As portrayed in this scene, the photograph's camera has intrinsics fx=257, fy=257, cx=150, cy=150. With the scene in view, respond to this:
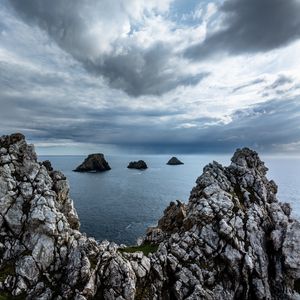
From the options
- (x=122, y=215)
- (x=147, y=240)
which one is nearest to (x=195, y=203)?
(x=147, y=240)

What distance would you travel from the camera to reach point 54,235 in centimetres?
3562

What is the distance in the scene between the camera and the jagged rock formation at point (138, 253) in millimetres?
32156

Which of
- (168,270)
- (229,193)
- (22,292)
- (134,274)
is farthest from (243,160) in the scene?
(22,292)

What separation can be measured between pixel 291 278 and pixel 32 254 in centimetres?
3761

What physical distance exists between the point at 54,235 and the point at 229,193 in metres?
31.4

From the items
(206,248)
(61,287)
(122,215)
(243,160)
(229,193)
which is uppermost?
(243,160)

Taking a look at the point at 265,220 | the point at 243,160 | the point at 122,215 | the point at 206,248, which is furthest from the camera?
the point at 122,215

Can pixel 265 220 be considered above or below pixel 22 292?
above

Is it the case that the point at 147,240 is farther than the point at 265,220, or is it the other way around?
the point at 147,240

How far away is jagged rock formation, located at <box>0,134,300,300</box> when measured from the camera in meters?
32.2

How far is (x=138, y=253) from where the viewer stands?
3762cm

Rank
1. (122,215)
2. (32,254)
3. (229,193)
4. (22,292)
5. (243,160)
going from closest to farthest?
(22,292) → (32,254) → (229,193) → (243,160) → (122,215)

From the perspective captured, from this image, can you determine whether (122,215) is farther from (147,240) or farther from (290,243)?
(290,243)

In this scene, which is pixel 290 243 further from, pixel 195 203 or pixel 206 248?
pixel 195 203
